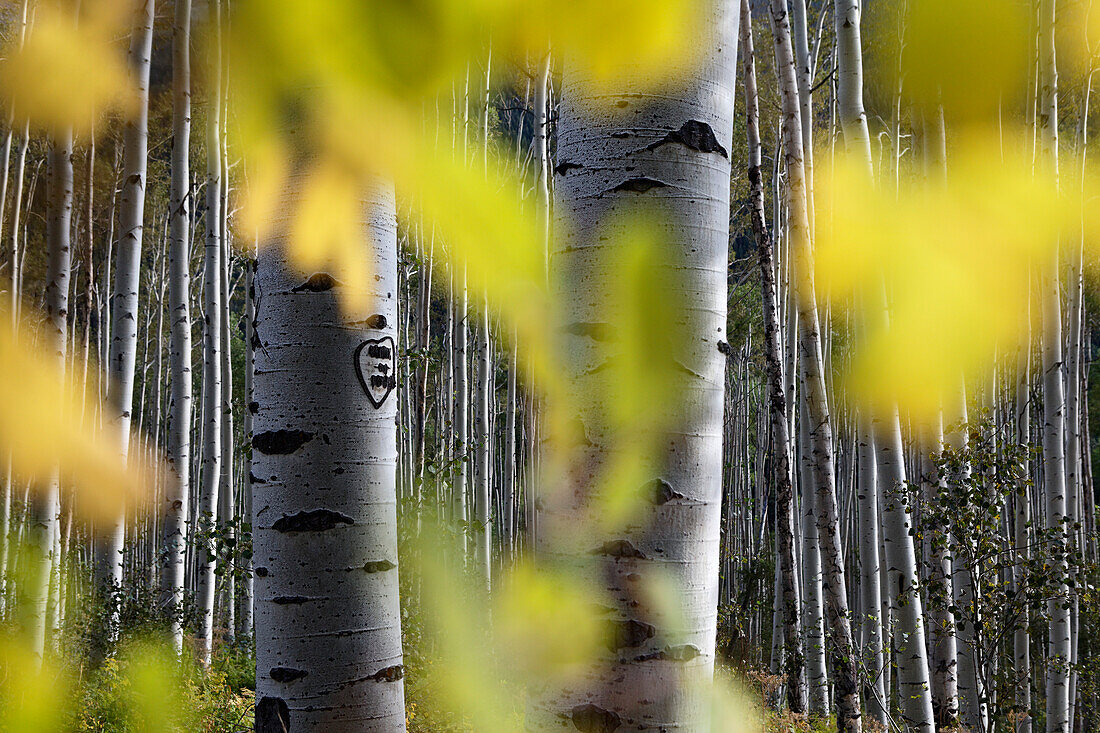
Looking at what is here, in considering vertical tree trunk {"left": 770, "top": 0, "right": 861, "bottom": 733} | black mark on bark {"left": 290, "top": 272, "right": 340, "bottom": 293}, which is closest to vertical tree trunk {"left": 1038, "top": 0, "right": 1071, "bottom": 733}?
vertical tree trunk {"left": 770, "top": 0, "right": 861, "bottom": 733}

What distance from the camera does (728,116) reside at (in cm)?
73

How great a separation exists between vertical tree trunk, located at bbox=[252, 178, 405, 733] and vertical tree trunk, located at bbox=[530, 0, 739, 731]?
47 centimetres

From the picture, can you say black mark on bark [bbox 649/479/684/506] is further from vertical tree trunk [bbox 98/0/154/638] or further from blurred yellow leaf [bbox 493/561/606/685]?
vertical tree trunk [bbox 98/0/154/638]

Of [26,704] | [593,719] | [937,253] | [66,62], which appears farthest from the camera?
[66,62]

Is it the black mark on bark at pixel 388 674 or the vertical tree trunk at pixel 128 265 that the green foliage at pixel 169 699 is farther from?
the black mark on bark at pixel 388 674

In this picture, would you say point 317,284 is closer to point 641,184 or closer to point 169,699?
point 641,184

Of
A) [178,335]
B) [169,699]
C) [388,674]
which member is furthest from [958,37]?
[178,335]

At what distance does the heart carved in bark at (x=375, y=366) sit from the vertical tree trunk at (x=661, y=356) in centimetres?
51

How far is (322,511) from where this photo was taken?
109cm

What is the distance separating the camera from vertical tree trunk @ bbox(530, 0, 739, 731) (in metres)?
0.63

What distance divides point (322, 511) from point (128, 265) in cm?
500

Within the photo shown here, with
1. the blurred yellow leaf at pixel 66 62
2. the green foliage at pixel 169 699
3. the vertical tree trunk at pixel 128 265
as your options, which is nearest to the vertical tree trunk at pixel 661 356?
the blurred yellow leaf at pixel 66 62

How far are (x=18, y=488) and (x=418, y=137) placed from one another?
11.4 meters

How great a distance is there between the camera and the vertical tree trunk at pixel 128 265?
513cm
